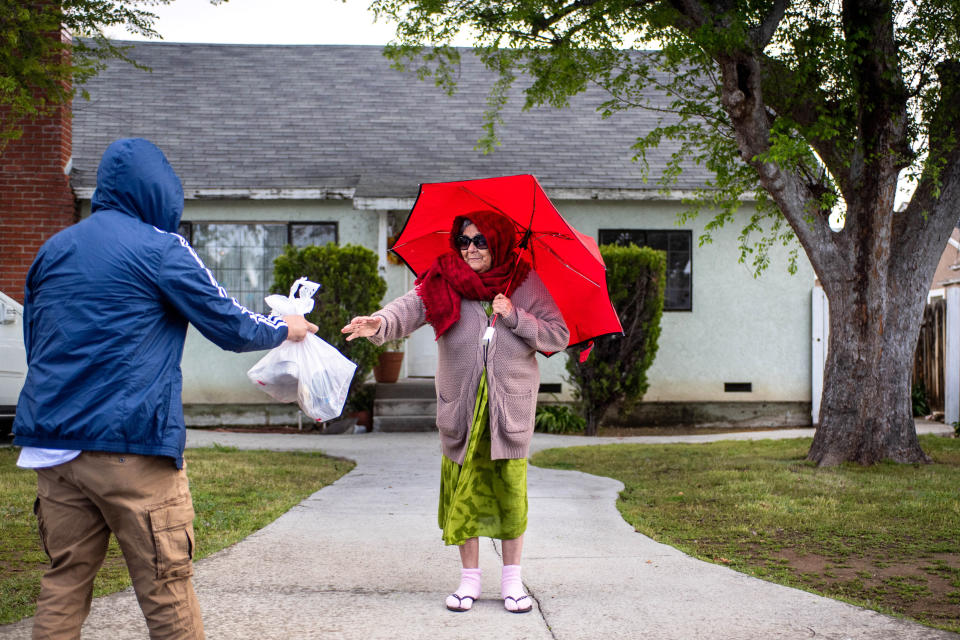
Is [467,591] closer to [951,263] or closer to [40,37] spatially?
[40,37]

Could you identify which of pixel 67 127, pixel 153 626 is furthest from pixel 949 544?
pixel 67 127

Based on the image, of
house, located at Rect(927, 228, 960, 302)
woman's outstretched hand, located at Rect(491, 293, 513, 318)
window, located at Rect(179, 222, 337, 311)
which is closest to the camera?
woman's outstretched hand, located at Rect(491, 293, 513, 318)

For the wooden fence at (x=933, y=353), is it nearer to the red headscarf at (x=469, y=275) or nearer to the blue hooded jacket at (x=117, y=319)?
the red headscarf at (x=469, y=275)

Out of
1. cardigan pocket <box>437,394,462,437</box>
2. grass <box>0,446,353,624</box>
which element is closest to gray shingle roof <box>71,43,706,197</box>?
grass <box>0,446,353,624</box>

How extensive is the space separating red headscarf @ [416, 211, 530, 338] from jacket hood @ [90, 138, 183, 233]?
1.53 m

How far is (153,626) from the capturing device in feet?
9.25

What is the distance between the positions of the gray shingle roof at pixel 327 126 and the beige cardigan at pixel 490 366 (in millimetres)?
8750

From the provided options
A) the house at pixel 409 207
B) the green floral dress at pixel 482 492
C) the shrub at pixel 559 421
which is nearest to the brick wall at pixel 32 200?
the house at pixel 409 207

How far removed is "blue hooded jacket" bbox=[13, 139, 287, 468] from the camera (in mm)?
2768

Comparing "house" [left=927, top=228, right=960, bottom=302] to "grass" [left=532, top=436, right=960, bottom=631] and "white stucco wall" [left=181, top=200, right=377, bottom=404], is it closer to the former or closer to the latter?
"white stucco wall" [left=181, top=200, right=377, bottom=404]

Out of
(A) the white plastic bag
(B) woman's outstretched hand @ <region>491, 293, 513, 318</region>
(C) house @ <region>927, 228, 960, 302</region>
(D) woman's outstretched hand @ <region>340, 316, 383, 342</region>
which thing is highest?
(C) house @ <region>927, 228, 960, 302</region>

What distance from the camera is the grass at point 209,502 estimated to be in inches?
184

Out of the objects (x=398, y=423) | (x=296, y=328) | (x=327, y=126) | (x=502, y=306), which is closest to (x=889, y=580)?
(x=502, y=306)

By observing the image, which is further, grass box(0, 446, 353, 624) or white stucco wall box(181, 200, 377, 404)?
white stucco wall box(181, 200, 377, 404)
